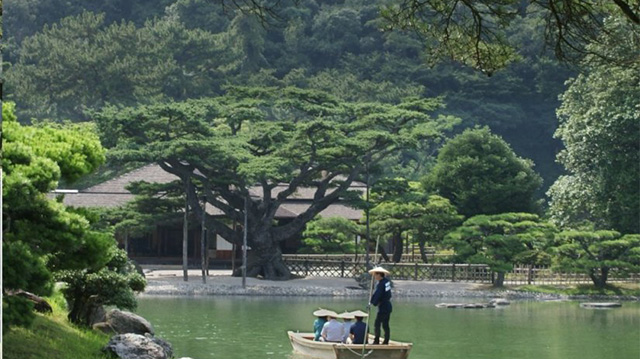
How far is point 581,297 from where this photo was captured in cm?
3297

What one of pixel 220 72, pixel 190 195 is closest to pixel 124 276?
pixel 190 195

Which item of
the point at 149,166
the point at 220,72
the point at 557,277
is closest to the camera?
the point at 557,277

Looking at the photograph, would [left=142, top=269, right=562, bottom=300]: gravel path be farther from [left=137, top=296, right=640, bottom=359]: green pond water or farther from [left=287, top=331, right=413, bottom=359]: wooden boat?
[left=287, top=331, right=413, bottom=359]: wooden boat

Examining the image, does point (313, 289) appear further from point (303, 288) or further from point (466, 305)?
point (466, 305)

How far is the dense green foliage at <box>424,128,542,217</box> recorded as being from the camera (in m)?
36.2

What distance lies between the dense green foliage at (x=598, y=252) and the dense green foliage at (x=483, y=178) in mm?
3057

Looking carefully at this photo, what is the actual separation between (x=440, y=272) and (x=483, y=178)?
124 inches

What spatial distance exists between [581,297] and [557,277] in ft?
7.79

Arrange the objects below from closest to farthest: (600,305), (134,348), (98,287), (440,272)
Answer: (134,348), (98,287), (600,305), (440,272)

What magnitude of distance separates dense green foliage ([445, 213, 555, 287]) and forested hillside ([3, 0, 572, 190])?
11.2m

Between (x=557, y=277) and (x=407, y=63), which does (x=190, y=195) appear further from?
(x=407, y=63)

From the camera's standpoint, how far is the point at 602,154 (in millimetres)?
33812

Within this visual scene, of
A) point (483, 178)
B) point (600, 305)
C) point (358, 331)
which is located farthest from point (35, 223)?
point (483, 178)

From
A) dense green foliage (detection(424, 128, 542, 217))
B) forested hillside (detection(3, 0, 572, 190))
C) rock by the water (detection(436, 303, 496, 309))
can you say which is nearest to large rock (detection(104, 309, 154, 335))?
rock by the water (detection(436, 303, 496, 309))
